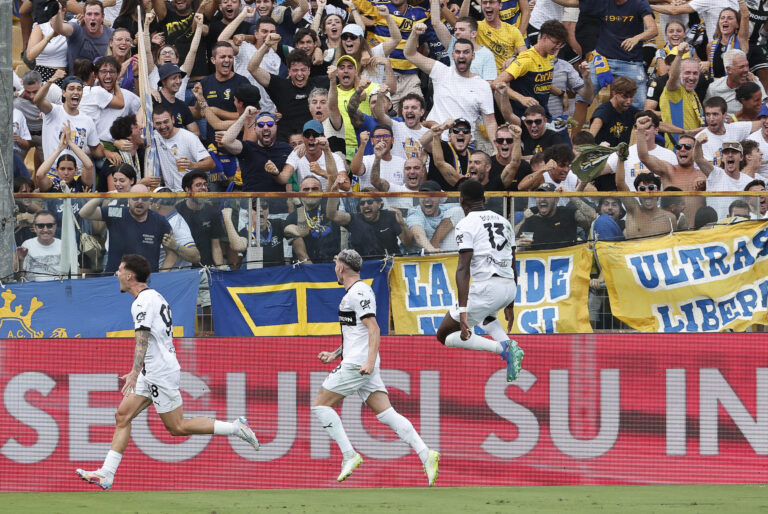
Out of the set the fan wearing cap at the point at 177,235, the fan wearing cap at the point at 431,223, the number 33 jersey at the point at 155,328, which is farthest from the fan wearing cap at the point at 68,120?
the number 33 jersey at the point at 155,328

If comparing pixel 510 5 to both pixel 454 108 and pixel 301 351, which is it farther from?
pixel 301 351

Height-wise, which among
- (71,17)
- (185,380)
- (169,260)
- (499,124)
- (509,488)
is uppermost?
(71,17)

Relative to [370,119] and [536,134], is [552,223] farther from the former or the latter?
[370,119]

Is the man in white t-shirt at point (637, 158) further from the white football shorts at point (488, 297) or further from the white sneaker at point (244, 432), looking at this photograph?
the white sneaker at point (244, 432)

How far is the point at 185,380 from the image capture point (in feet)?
36.9

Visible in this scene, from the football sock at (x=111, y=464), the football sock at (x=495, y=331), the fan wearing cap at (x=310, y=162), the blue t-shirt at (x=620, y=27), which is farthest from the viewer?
the blue t-shirt at (x=620, y=27)

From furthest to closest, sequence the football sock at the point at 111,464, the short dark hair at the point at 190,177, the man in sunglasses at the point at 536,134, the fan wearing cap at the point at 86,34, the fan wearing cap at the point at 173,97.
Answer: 1. the fan wearing cap at the point at 86,34
2. the fan wearing cap at the point at 173,97
3. the man in sunglasses at the point at 536,134
4. the short dark hair at the point at 190,177
5. the football sock at the point at 111,464

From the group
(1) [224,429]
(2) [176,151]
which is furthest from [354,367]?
(2) [176,151]

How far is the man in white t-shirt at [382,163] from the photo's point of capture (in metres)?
13.7

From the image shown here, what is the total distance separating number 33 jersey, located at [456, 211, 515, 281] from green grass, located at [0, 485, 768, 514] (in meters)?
2.06

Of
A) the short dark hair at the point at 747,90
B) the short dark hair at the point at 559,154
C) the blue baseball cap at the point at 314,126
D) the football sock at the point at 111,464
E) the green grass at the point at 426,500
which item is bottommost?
the green grass at the point at 426,500

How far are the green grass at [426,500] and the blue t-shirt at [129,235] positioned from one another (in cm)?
267

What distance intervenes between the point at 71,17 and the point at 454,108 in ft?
19.4

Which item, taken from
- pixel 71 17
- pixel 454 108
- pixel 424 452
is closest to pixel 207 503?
pixel 424 452
